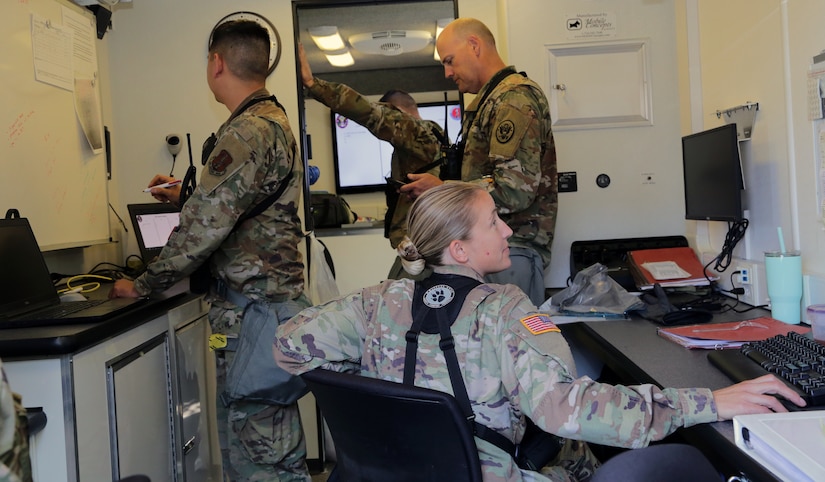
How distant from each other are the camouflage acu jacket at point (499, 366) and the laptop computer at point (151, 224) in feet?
6.31

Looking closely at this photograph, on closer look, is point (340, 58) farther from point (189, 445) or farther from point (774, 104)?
point (774, 104)

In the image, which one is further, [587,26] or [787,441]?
[587,26]

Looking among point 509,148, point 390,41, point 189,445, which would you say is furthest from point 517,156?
point 390,41

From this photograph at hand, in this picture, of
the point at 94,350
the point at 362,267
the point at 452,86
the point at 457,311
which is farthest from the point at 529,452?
the point at 452,86

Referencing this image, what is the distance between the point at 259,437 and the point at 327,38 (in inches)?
133

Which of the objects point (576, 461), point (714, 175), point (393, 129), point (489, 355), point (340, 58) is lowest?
point (576, 461)

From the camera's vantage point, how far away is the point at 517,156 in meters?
2.30

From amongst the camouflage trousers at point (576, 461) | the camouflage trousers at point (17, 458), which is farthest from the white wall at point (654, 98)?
the camouflage trousers at point (17, 458)

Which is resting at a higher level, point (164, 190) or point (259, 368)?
point (164, 190)

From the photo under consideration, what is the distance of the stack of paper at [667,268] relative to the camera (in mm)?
2482

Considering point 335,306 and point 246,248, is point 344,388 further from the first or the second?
point 246,248

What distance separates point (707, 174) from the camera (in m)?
2.31

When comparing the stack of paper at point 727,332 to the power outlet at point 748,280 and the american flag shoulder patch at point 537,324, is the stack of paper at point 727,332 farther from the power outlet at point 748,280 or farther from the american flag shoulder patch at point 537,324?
the american flag shoulder patch at point 537,324

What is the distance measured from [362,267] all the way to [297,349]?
2191mm
